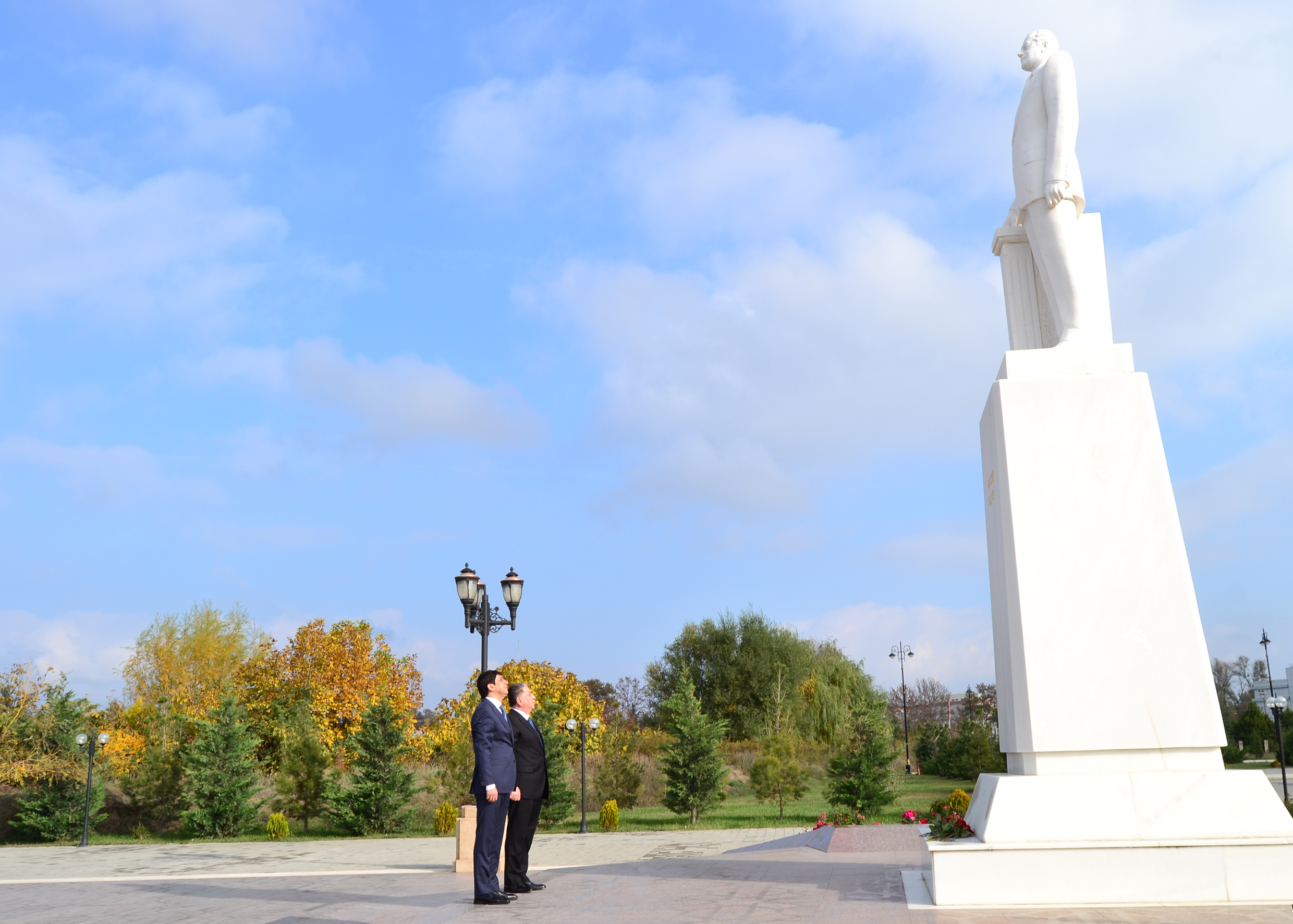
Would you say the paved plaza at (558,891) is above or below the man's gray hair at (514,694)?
below

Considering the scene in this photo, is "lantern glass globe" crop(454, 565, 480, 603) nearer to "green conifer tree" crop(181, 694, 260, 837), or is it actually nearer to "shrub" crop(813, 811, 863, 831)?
"shrub" crop(813, 811, 863, 831)

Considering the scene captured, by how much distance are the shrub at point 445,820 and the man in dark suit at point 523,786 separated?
14.0 m

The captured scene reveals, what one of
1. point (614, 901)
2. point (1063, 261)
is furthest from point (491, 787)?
point (1063, 261)

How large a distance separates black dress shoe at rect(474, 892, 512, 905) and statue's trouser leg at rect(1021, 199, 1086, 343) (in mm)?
5153

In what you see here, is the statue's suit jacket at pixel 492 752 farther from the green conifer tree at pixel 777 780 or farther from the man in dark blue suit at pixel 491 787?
the green conifer tree at pixel 777 780

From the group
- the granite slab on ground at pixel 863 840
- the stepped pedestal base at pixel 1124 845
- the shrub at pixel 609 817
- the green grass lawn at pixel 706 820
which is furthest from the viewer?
the shrub at pixel 609 817

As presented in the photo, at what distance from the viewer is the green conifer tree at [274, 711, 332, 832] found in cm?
2219

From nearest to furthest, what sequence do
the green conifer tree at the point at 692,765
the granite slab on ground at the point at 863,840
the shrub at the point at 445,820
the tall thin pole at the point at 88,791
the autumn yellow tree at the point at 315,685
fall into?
1. the granite slab on ground at the point at 863,840
2. the tall thin pole at the point at 88,791
3. the shrub at the point at 445,820
4. the green conifer tree at the point at 692,765
5. the autumn yellow tree at the point at 315,685

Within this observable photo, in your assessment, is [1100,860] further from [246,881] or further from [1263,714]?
[1263,714]

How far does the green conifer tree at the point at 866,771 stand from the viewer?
766 inches

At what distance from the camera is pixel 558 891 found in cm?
Result: 628

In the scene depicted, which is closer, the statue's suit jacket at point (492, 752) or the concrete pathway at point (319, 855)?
the statue's suit jacket at point (492, 752)

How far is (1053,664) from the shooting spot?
5.52 meters

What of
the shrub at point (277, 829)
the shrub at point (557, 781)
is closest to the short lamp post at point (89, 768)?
the shrub at point (277, 829)
